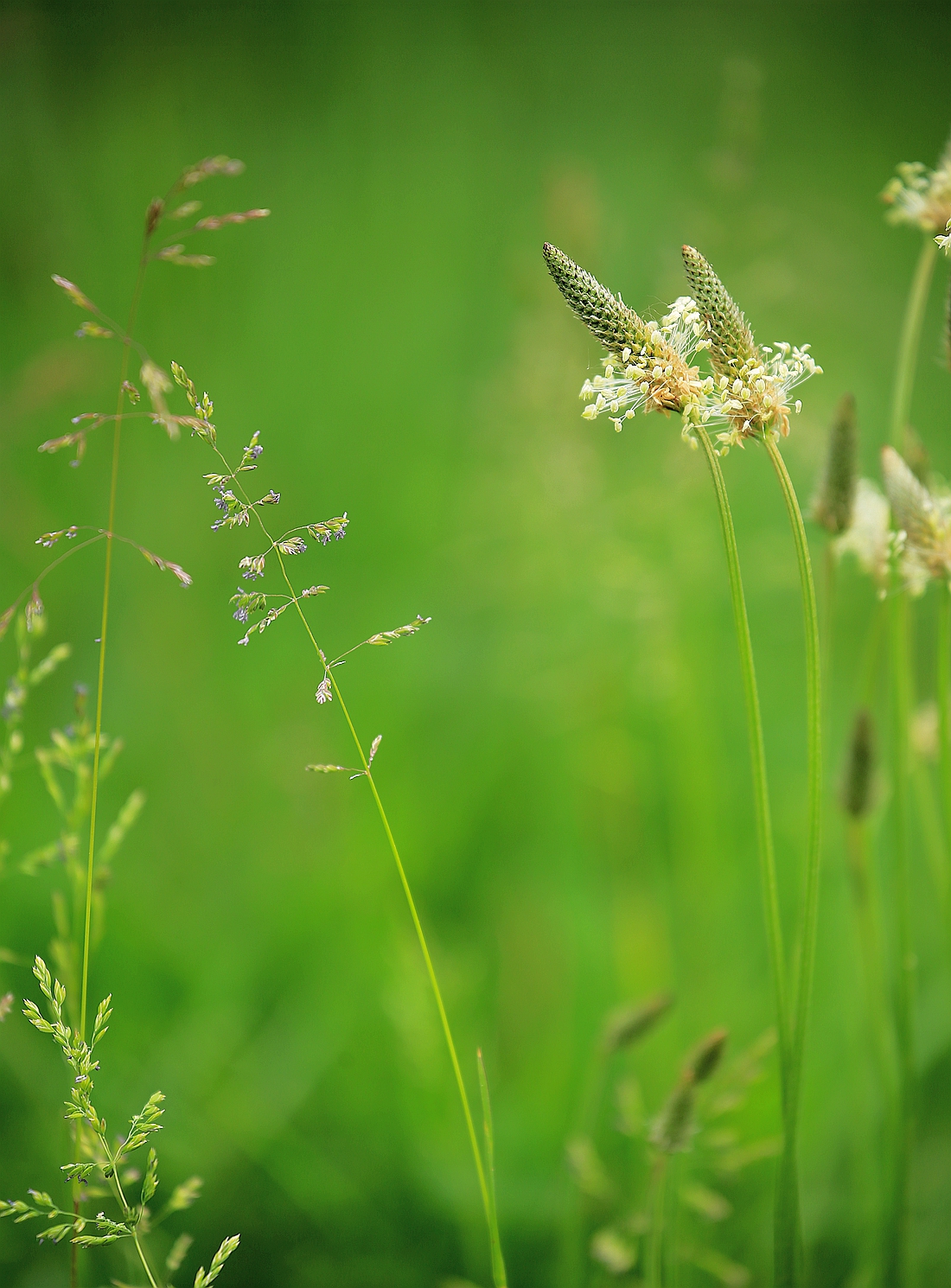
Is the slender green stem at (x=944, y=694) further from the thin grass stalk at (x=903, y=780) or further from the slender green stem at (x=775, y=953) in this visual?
the slender green stem at (x=775, y=953)

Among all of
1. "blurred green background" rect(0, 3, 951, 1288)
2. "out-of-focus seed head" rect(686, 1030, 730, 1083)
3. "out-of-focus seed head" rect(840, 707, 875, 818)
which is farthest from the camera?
"blurred green background" rect(0, 3, 951, 1288)

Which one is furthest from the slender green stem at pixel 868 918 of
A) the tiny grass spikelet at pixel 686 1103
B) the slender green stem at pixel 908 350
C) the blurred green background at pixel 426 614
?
the slender green stem at pixel 908 350

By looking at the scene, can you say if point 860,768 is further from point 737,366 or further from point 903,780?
point 737,366

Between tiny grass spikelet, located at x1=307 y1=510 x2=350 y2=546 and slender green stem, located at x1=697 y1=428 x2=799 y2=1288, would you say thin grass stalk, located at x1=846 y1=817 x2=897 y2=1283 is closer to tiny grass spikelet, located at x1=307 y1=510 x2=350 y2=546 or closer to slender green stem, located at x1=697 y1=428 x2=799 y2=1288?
slender green stem, located at x1=697 y1=428 x2=799 y2=1288

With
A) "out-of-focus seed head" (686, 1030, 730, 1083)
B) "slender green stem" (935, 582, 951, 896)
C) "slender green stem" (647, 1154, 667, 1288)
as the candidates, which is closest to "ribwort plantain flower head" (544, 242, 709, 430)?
"slender green stem" (935, 582, 951, 896)

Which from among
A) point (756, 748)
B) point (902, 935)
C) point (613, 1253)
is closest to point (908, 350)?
point (756, 748)
